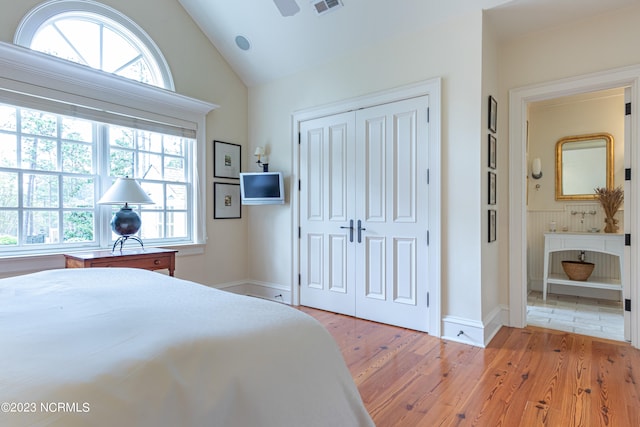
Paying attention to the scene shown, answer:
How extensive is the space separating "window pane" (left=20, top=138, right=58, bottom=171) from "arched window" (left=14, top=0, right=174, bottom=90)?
752 millimetres

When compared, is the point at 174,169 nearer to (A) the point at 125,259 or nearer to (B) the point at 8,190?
(A) the point at 125,259

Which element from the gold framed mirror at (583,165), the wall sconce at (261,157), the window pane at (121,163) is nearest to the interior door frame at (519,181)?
the gold framed mirror at (583,165)

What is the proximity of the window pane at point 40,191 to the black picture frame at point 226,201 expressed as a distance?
5.07 ft

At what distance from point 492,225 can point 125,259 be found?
10.4 feet

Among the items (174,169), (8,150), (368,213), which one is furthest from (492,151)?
(8,150)

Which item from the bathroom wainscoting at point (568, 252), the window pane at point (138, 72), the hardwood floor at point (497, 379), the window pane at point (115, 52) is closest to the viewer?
the hardwood floor at point (497, 379)

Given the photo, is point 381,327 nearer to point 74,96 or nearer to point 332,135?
point 332,135

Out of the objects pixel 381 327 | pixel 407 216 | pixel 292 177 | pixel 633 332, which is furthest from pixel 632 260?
pixel 292 177

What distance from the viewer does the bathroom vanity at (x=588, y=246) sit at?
12.5 ft

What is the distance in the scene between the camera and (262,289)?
441 centimetres

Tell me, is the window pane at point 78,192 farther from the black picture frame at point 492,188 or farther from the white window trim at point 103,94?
the black picture frame at point 492,188

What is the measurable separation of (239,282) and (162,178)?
159 centimetres

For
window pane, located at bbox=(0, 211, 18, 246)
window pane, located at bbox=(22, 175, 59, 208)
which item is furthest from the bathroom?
window pane, located at bbox=(0, 211, 18, 246)

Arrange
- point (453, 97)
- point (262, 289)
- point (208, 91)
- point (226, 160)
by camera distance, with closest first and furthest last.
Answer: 1. point (453, 97)
2. point (208, 91)
3. point (226, 160)
4. point (262, 289)
